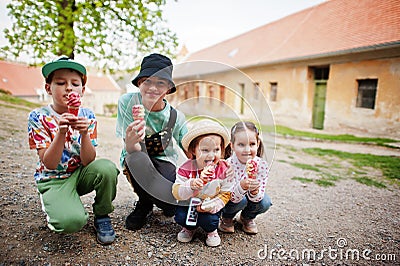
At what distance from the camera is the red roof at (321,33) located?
273 inches

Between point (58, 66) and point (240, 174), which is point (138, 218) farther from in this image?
point (58, 66)

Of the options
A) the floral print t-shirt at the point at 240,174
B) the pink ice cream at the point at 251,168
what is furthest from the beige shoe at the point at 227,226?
the pink ice cream at the point at 251,168

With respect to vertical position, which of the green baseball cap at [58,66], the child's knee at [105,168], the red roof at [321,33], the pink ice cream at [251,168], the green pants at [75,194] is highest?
the red roof at [321,33]

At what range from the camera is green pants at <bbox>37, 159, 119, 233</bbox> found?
178 cm

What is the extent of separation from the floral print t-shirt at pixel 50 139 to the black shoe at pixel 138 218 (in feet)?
2.04

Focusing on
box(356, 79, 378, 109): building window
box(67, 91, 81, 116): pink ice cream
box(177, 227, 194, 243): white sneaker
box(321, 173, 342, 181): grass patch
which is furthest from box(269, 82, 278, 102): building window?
box(67, 91, 81, 116): pink ice cream

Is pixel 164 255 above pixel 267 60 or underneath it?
underneath

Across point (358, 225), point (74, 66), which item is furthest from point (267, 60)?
point (74, 66)

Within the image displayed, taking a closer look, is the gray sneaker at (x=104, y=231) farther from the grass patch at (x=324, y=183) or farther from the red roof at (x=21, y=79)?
the red roof at (x=21, y=79)

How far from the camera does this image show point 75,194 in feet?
6.36

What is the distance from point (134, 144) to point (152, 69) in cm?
60

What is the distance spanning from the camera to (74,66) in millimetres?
1905

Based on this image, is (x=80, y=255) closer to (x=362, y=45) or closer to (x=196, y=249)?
(x=196, y=249)

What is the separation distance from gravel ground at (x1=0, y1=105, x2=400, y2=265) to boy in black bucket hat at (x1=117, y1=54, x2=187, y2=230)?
29 centimetres
